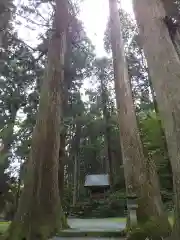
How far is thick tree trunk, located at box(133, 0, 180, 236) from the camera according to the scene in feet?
10.9

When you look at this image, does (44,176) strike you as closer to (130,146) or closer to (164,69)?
(130,146)

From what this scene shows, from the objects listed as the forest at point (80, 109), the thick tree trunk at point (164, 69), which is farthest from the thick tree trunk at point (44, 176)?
the thick tree trunk at point (164, 69)

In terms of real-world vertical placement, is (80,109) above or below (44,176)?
above

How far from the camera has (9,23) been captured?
994 centimetres

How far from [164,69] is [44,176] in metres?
4.27

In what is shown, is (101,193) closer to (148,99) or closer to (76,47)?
(148,99)

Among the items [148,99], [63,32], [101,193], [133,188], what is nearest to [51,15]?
[63,32]

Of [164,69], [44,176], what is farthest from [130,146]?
[164,69]

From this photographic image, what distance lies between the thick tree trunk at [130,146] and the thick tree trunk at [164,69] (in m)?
3.33

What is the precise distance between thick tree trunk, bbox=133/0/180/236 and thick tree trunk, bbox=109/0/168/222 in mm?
3327

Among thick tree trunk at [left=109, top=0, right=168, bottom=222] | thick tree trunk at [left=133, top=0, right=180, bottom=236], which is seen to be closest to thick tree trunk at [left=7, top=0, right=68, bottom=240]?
thick tree trunk at [left=109, top=0, right=168, bottom=222]

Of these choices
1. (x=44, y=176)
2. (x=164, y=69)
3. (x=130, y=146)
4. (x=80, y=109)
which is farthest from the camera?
(x=80, y=109)

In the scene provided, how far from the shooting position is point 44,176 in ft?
22.3

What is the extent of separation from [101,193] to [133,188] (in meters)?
13.2
